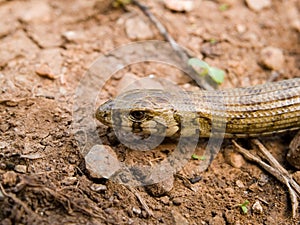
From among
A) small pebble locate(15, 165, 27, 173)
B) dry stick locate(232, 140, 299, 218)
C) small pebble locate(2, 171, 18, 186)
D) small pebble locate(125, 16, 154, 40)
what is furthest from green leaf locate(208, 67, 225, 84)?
small pebble locate(2, 171, 18, 186)

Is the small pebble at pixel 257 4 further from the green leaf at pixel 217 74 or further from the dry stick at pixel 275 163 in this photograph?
the dry stick at pixel 275 163

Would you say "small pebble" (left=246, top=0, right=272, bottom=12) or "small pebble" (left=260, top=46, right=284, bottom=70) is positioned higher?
"small pebble" (left=246, top=0, right=272, bottom=12)

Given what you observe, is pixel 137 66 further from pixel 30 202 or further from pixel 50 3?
pixel 30 202

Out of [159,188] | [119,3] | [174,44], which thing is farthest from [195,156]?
[119,3]

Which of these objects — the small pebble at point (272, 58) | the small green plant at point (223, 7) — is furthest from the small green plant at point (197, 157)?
the small green plant at point (223, 7)

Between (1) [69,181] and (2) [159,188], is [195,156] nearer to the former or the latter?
(2) [159,188]

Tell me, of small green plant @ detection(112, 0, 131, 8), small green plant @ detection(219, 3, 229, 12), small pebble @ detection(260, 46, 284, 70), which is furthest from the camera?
small green plant @ detection(219, 3, 229, 12)

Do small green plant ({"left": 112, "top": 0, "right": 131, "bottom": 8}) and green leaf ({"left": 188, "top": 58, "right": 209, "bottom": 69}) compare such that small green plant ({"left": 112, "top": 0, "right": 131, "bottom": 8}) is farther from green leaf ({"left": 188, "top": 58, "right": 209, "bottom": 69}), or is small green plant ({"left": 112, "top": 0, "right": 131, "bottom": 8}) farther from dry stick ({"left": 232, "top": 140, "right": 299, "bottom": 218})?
dry stick ({"left": 232, "top": 140, "right": 299, "bottom": 218})
